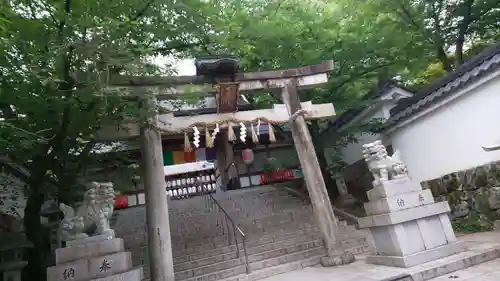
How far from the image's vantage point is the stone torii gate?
743 cm

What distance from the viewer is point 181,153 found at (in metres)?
18.4

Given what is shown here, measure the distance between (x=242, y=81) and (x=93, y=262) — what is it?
19.1 feet

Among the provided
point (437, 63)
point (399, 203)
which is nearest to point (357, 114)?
point (437, 63)

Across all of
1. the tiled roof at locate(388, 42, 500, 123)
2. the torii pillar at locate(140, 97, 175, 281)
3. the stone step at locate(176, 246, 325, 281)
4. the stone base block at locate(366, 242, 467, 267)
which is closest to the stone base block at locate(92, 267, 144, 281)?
the torii pillar at locate(140, 97, 175, 281)

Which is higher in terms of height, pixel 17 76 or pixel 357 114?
pixel 357 114

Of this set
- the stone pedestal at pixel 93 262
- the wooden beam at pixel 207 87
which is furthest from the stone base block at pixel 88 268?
the wooden beam at pixel 207 87

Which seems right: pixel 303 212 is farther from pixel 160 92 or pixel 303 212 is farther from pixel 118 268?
pixel 118 268

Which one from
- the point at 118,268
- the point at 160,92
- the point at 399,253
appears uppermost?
the point at 160,92

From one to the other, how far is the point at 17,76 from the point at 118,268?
3577mm

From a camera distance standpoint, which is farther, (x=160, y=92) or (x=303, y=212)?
(x=303, y=212)

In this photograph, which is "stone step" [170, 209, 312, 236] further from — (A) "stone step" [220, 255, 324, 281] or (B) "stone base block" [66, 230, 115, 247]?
(B) "stone base block" [66, 230, 115, 247]

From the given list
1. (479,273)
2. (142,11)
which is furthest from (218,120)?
(479,273)

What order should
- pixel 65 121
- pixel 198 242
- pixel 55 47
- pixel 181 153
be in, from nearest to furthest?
1. pixel 55 47
2. pixel 65 121
3. pixel 198 242
4. pixel 181 153

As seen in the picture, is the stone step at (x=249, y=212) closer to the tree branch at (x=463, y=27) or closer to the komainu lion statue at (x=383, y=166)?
the komainu lion statue at (x=383, y=166)
